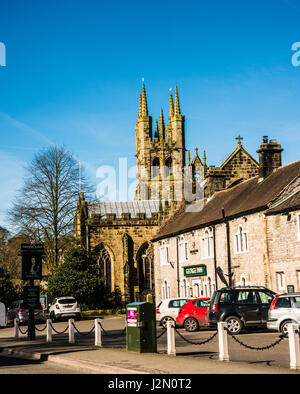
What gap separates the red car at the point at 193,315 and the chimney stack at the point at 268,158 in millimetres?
11439

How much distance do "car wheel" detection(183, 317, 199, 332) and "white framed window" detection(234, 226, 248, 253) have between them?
21.3ft

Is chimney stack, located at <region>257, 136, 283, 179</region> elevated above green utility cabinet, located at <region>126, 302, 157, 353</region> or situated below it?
above

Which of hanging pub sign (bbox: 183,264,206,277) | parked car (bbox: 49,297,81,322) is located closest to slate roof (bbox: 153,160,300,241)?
hanging pub sign (bbox: 183,264,206,277)

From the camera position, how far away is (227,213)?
33.6 metres

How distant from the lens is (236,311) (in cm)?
2236

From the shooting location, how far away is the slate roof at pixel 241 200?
99.0 ft

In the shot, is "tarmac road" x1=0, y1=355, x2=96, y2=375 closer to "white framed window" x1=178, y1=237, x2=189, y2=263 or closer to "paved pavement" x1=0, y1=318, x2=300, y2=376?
"paved pavement" x1=0, y1=318, x2=300, y2=376

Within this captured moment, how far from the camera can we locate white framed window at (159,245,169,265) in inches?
1729

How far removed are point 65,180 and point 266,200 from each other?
22.5 metres

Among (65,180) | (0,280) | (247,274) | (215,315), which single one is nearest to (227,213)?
(247,274)

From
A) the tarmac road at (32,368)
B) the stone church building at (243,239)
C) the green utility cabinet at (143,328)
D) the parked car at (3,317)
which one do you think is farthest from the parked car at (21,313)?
the green utility cabinet at (143,328)

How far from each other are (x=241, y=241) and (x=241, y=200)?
317 cm

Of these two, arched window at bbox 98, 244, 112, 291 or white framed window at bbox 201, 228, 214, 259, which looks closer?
white framed window at bbox 201, 228, 214, 259
